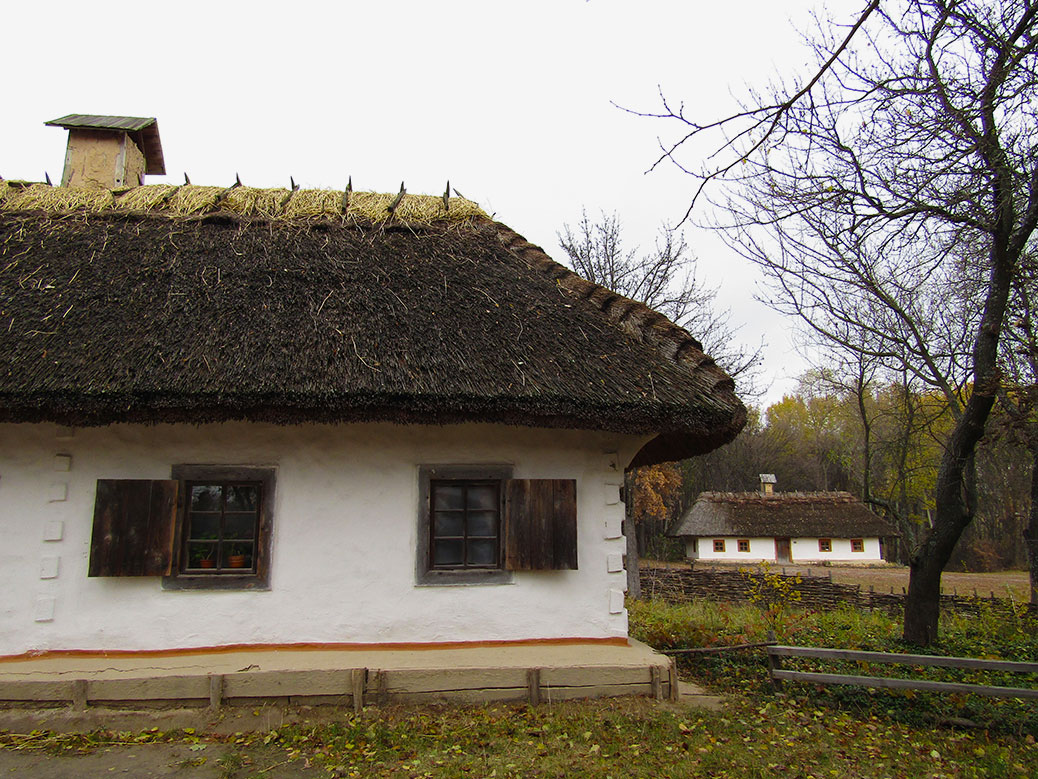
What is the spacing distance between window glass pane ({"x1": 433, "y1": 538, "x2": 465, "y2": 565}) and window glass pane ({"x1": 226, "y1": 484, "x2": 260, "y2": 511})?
5.42 ft

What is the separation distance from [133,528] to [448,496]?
263cm

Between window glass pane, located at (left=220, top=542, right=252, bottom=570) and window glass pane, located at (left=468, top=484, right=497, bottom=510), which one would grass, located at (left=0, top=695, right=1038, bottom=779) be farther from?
window glass pane, located at (left=468, top=484, right=497, bottom=510)

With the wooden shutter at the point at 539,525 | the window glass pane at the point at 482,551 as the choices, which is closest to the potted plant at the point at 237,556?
the window glass pane at the point at 482,551

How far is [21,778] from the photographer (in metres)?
3.78

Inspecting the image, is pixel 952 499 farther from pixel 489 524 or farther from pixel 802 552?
pixel 802 552

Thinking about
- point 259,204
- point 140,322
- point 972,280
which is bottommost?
point 140,322

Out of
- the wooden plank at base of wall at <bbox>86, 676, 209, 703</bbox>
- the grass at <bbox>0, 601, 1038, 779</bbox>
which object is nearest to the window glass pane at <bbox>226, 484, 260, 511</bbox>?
the wooden plank at base of wall at <bbox>86, 676, 209, 703</bbox>

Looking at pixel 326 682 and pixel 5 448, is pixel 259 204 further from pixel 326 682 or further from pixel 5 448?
pixel 326 682

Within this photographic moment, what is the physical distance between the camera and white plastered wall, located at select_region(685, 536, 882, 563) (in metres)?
26.7

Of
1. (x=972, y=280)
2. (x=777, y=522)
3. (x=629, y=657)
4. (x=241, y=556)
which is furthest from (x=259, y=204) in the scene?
(x=777, y=522)

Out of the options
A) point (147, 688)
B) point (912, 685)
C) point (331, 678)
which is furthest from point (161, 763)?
point (912, 685)

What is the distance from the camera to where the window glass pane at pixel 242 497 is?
5.62 m

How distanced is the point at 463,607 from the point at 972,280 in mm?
5477

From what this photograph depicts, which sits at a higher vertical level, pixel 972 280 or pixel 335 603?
pixel 972 280
